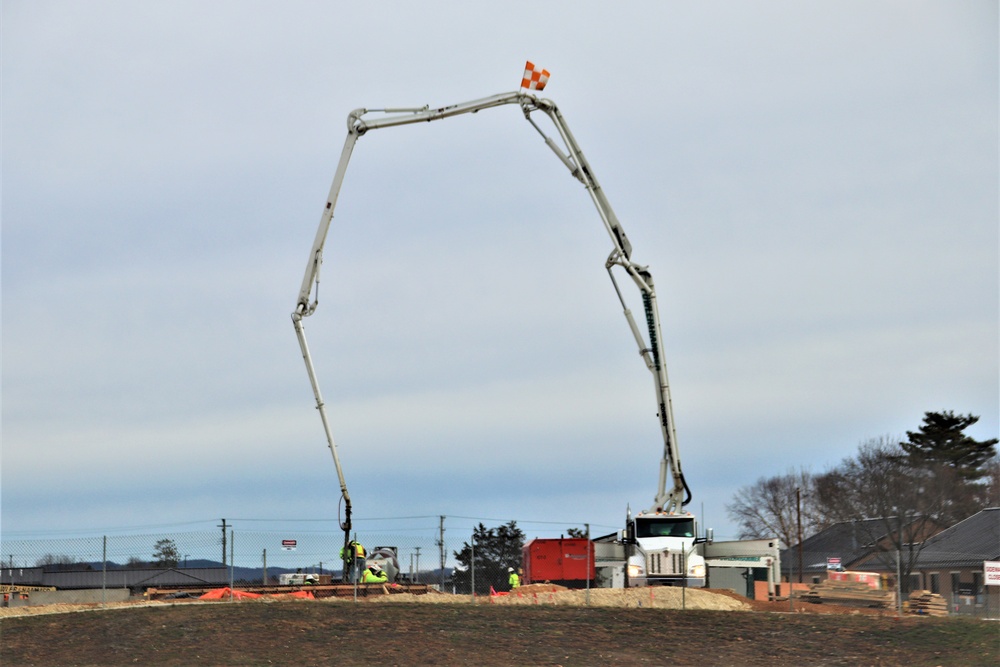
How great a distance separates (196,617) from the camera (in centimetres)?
2809

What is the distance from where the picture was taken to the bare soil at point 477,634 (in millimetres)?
24578

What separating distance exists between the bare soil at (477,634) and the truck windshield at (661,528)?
3.81 meters

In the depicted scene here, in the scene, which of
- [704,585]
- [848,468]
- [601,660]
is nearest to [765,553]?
[704,585]

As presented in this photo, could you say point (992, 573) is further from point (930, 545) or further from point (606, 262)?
point (930, 545)

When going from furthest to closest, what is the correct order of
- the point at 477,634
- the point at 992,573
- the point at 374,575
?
the point at 992,573 → the point at 374,575 → the point at 477,634

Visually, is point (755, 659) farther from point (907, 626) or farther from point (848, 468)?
point (848, 468)

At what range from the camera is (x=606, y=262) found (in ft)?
124

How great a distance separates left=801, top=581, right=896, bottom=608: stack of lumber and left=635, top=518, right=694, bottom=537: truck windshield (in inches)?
238

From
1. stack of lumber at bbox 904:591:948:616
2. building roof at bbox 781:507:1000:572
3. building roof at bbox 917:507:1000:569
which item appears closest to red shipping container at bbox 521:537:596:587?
stack of lumber at bbox 904:591:948:616

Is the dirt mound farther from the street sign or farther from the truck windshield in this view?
the street sign

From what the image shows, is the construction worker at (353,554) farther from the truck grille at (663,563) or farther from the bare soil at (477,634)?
the truck grille at (663,563)

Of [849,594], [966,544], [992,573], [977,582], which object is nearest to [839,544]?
[966,544]

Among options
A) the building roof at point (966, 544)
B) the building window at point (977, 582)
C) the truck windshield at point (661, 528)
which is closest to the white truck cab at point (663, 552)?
the truck windshield at point (661, 528)

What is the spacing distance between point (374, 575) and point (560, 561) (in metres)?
5.80
